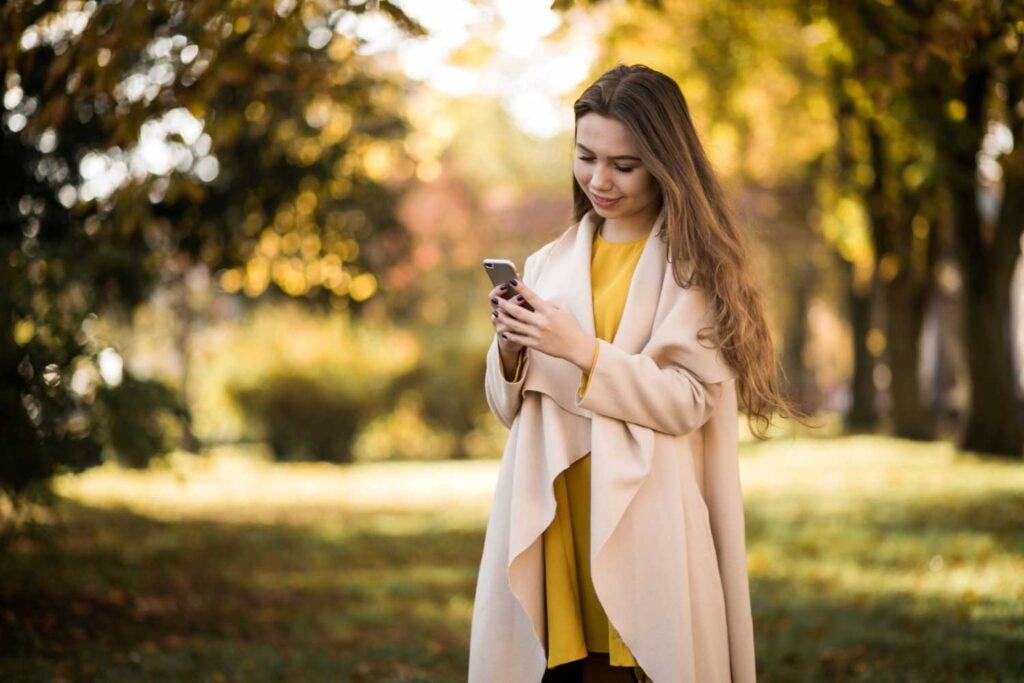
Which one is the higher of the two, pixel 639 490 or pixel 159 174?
pixel 159 174

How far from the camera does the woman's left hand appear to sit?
2971mm

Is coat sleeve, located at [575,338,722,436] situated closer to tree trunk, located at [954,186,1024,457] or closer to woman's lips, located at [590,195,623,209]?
woman's lips, located at [590,195,623,209]

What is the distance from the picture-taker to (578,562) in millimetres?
3256

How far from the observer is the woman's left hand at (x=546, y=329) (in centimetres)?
297

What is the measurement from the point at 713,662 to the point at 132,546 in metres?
8.01

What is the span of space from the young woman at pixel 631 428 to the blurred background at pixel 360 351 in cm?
43

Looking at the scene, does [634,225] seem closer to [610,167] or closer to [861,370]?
[610,167]

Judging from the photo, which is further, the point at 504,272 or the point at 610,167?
the point at 610,167

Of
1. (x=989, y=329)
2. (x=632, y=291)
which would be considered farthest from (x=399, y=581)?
(x=989, y=329)

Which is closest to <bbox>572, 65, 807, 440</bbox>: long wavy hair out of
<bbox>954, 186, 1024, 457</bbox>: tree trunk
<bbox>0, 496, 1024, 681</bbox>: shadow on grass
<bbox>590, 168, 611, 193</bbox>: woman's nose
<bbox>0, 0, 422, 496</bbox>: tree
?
<bbox>590, 168, 611, 193</bbox>: woman's nose

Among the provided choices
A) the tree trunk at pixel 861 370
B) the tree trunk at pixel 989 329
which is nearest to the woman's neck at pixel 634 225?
the tree trunk at pixel 989 329

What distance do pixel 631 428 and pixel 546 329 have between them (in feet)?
1.19

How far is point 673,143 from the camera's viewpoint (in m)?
3.19

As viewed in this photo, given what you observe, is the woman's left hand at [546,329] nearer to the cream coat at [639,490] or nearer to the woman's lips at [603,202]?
the cream coat at [639,490]
